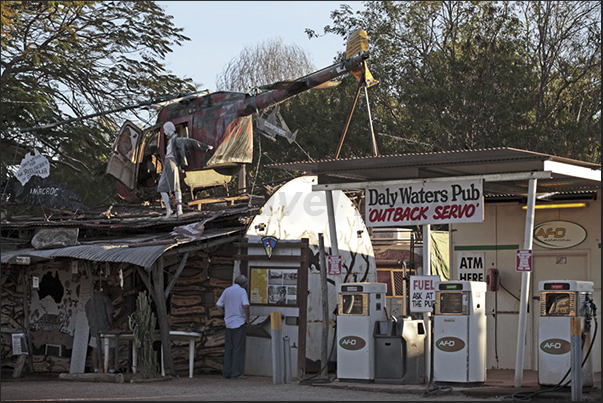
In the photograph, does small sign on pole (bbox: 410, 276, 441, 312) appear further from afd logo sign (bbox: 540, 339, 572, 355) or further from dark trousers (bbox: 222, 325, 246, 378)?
dark trousers (bbox: 222, 325, 246, 378)

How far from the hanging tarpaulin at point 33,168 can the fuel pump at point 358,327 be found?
917cm

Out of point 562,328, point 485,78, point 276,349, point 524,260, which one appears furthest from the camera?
point 485,78

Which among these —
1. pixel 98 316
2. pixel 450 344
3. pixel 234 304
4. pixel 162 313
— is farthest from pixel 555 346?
pixel 98 316

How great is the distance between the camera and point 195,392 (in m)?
12.7

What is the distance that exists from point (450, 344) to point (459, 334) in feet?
0.66

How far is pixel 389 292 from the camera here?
22.4 m

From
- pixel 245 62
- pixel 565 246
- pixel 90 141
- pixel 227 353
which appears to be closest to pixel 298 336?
pixel 227 353

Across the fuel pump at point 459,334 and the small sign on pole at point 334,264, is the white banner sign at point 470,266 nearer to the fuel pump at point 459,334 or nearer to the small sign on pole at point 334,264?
the small sign on pole at point 334,264

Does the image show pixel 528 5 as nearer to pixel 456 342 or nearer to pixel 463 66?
pixel 463 66

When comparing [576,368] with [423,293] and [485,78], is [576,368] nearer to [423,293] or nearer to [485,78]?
[423,293]

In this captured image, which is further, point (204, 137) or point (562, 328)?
point (204, 137)

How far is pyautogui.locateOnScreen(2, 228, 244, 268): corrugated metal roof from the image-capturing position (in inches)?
583

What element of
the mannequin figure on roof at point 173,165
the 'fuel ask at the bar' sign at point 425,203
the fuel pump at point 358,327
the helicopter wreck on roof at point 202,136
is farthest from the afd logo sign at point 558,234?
the mannequin figure on roof at point 173,165

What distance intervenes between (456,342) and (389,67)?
21.1 m
